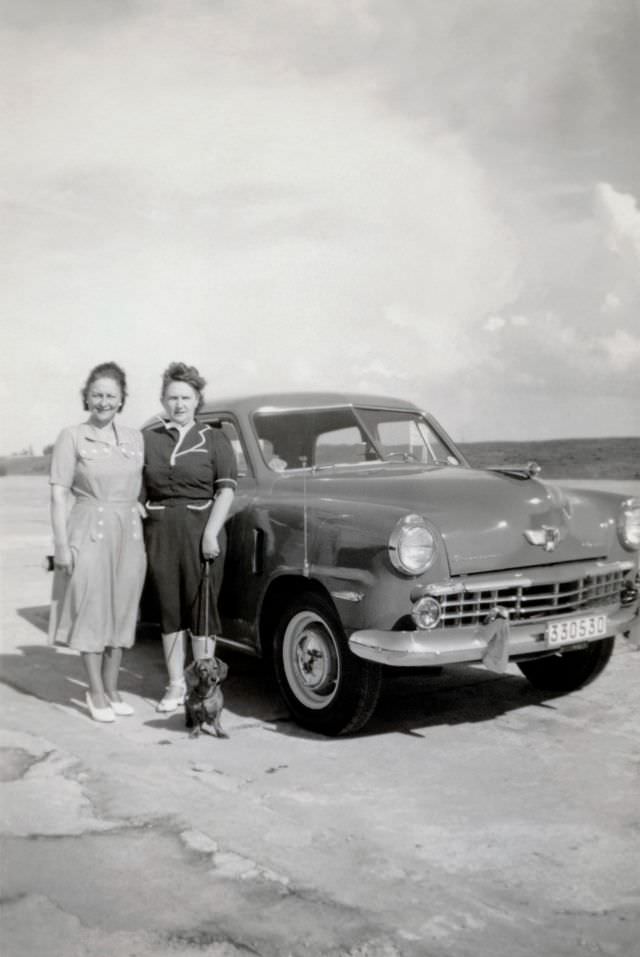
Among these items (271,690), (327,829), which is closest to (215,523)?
(271,690)

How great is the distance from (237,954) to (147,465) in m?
2.54

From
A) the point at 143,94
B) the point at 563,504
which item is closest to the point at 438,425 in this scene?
the point at 563,504

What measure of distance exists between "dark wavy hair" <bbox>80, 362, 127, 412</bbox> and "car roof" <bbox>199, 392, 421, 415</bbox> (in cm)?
77

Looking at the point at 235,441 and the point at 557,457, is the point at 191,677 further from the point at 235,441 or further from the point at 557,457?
the point at 557,457

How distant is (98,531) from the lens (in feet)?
13.5

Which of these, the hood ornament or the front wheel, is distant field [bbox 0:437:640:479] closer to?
the hood ornament

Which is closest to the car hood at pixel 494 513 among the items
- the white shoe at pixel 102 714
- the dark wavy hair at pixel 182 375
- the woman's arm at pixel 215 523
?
the woman's arm at pixel 215 523

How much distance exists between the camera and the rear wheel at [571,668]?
4676mm

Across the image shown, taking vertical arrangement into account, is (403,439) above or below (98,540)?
above

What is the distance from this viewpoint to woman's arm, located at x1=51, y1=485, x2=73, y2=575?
3990 mm

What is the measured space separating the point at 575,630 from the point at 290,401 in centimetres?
194

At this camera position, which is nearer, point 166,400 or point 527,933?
point 527,933

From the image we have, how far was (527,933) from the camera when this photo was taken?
2203 mm

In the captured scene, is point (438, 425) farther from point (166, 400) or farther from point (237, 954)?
point (237, 954)
